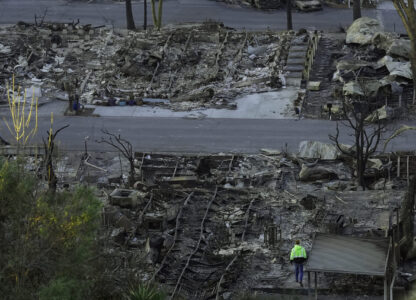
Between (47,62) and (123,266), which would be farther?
(47,62)

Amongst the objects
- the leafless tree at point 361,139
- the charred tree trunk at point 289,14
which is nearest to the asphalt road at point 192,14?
the charred tree trunk at point 289,14

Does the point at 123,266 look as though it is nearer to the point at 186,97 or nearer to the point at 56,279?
the point at 56,279

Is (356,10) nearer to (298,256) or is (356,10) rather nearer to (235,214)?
(235,214)

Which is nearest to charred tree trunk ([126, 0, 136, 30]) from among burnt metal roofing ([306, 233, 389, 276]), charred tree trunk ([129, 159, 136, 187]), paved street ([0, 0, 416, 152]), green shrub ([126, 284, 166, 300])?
paved street ([0, 0, 416, 152])

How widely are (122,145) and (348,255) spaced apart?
41.5 feet

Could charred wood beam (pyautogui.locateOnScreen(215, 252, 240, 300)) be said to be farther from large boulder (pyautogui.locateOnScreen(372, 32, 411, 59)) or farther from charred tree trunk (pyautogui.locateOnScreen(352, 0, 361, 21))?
charred tree trunk (pyautogui.locateOnScreen(352, 0, 361, 21))

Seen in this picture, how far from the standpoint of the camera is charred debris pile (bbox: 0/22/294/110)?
5644 cm

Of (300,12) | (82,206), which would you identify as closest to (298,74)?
(300,12)

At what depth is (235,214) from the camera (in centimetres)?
4538

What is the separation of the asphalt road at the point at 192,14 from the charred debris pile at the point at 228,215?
1646 centimetres

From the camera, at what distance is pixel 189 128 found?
174ft

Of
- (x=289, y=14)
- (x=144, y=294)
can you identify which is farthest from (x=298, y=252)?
(x=289, y=14)

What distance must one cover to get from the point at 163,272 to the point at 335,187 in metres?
9.23

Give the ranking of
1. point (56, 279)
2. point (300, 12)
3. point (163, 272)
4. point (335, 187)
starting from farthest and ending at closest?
point (300, 12) → point (335, 187) → point (163, 272) → point (56, 279)
